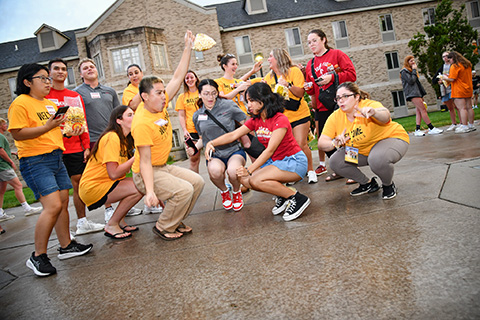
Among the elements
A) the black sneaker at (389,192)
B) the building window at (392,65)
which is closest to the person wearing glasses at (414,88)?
the black sneaker at (389,192)

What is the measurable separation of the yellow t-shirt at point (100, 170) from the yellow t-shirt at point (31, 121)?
0.53 metres

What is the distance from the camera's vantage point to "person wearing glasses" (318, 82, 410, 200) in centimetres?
361

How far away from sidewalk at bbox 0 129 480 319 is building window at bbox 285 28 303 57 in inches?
949

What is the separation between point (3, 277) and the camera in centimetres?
331

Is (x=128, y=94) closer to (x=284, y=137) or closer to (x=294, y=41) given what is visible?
(x=284, y=137)

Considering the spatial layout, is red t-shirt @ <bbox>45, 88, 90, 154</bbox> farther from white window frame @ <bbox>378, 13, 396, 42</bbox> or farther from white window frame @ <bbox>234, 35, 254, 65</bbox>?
white window frame @ <bbox>378, 13, 396, 42</bbox>

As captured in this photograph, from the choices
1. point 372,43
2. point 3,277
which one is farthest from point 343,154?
point 372,43

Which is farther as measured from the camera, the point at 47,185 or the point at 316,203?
the point at 316,203

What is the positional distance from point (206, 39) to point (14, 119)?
9.28 feet

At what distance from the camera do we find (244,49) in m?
26.2

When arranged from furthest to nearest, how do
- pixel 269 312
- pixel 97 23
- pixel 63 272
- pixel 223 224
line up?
1. pixel 97 23
2. pixel 223 224
3. pixel 63 272
4. pixel 269 312

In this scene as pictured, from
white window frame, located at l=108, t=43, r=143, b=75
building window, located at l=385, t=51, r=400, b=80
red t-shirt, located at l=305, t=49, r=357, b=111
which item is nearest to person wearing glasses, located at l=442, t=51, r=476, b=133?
red t-shirt, located at l=305, t=49, r=357, b=111

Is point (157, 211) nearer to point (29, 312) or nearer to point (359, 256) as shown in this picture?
point (29, 312)

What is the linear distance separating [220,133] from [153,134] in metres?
1.21
